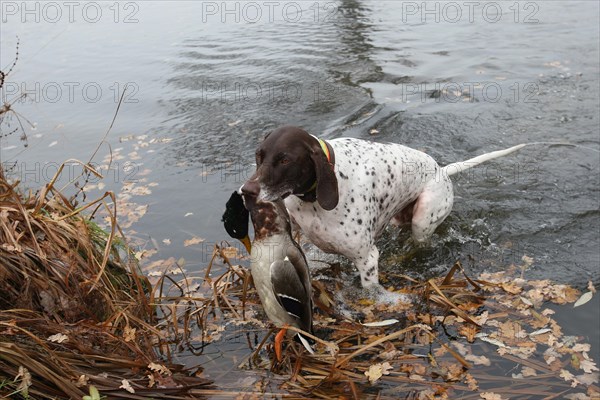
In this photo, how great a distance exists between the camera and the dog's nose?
372 cm

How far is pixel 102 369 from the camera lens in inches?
145

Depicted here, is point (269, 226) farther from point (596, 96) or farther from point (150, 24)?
point (150, 24)

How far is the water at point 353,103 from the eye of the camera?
610 centimetres

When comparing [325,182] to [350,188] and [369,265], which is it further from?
[369,265]

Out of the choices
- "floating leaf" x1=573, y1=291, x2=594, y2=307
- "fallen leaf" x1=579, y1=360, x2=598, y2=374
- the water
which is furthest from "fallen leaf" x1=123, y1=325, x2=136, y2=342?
"floating leaf" x1=573, y1=291, x2=594, y2=307

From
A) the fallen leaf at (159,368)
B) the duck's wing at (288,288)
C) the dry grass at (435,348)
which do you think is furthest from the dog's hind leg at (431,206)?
the fallen leaf at (159,368)

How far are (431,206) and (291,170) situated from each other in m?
1.88

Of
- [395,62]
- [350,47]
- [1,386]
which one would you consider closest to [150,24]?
[350,47]

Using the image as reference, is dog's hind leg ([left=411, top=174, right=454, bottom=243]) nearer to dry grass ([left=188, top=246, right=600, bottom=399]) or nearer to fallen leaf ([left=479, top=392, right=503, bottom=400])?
dry grass ([left=188, top=246, right=600, bottom=399])

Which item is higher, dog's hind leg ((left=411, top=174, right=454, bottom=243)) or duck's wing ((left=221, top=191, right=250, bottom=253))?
duck's wing ((left=221, top=191, right=250, bottom=253))

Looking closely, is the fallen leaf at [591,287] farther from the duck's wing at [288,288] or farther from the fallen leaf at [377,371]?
the duck's wing at [288,288]

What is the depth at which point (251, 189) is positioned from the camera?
3727 mm

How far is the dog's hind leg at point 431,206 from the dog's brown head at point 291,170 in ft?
4.91

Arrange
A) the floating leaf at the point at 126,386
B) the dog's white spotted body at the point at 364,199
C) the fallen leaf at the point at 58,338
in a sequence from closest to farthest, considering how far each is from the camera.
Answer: the floating leaf at the point at 126,386 → the fallen leaf at the point at 58,338 → the dog's white spotted body at the point at 364,199
